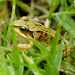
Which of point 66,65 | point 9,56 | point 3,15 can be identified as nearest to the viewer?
point 66,65

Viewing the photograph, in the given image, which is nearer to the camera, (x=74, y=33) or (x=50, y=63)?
(x=50, y=63)

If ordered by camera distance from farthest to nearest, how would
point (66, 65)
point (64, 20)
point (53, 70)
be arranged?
point (64, 20)
point (66, 65)
point (53, 70)

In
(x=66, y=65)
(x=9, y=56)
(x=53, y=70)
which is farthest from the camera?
(x=9, y=56)

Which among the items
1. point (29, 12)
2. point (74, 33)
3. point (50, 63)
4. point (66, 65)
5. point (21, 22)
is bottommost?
point (66, 65)

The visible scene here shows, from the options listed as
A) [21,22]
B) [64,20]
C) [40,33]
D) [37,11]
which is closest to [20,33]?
[21,22]

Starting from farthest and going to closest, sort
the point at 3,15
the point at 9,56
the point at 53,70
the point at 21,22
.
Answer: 1. the point at 3,15
2. the point at 21,22
3. the point at 9,56
4. the point at 53,70

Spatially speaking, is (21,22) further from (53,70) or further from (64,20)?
(53,70)

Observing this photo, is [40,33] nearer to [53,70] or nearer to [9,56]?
[9,56]

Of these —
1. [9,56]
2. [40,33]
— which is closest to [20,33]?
[40,33]

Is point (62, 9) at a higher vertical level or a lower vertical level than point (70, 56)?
higher
